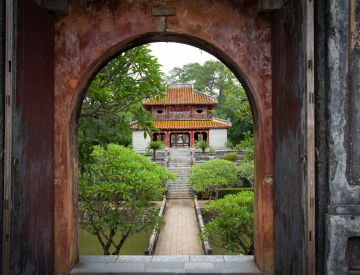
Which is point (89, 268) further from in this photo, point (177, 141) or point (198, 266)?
point (177, 141)

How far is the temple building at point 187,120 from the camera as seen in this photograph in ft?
112

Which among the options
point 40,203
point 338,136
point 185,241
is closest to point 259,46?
point 338,136

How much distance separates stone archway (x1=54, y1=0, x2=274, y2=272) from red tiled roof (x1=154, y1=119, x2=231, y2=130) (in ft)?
97.0

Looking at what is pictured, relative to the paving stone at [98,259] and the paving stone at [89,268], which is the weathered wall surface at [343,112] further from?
the paving stone at [98,259]

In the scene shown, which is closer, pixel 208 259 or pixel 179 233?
pixel 208 259

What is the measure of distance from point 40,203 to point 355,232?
8.14 ft

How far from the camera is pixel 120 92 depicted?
223 inches

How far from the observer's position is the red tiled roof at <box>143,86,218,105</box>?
34094 mm

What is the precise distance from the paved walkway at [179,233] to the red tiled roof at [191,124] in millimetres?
15687

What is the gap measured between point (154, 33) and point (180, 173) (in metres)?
21.4

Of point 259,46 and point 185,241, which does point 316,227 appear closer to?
point 259,46

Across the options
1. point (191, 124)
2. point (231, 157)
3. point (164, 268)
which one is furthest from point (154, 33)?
point (191, 124)

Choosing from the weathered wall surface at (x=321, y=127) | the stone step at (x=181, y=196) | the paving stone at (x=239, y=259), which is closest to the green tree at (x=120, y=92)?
the paving stone at (x=239, y=259)

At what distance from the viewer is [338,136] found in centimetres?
264
